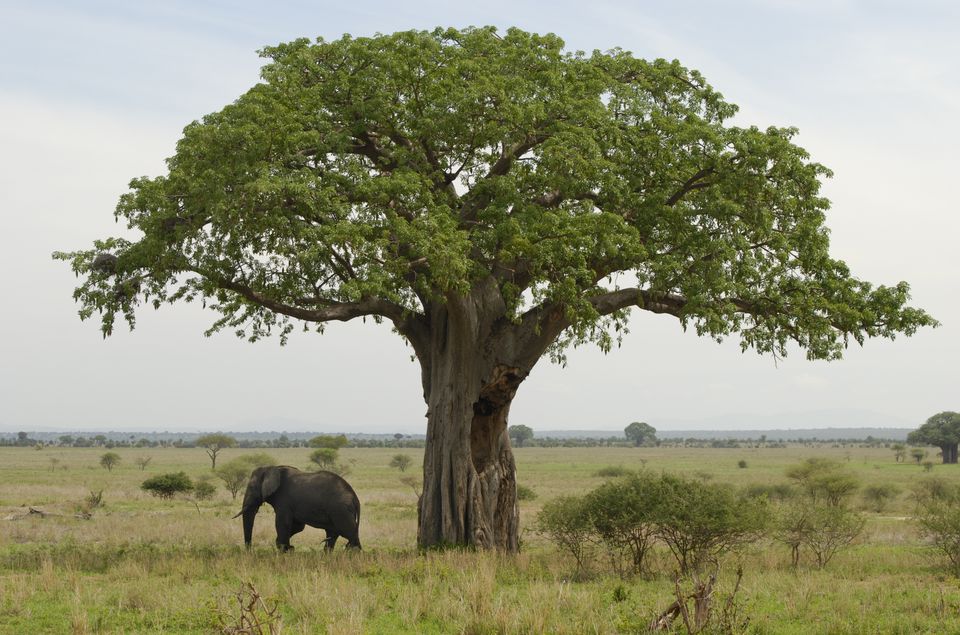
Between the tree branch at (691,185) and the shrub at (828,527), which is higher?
the tree branch at (691,185)

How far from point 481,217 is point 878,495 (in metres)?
27.9

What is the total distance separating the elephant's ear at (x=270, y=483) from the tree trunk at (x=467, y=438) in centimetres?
352

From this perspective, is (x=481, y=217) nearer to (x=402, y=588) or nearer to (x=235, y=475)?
(x=402, y=588)

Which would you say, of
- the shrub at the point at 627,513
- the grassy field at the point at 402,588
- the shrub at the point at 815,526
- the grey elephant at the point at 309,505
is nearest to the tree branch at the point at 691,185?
the shrub at the point at 627,513

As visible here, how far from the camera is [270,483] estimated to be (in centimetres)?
1955

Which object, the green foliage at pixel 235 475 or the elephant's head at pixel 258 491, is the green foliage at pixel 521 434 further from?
the elephant's head at pixel 258 491

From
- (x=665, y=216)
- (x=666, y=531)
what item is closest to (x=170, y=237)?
(x=665, y=216)

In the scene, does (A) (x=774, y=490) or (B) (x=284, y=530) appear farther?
(A) (x=774, y=490)

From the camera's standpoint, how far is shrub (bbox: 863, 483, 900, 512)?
120 feet

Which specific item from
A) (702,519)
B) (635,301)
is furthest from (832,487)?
(702,519)

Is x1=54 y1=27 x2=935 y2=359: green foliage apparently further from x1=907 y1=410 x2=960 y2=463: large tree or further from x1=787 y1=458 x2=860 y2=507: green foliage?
x1=907 y1=410 x2=960 y2=463: large tree

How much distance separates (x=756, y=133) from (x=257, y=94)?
8.93 m

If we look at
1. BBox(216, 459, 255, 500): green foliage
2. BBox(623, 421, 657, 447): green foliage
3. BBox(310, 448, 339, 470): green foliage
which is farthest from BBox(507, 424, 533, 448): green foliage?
BBox(216, 459, 255, 500): green foliage

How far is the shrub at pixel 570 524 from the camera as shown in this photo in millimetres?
15422
